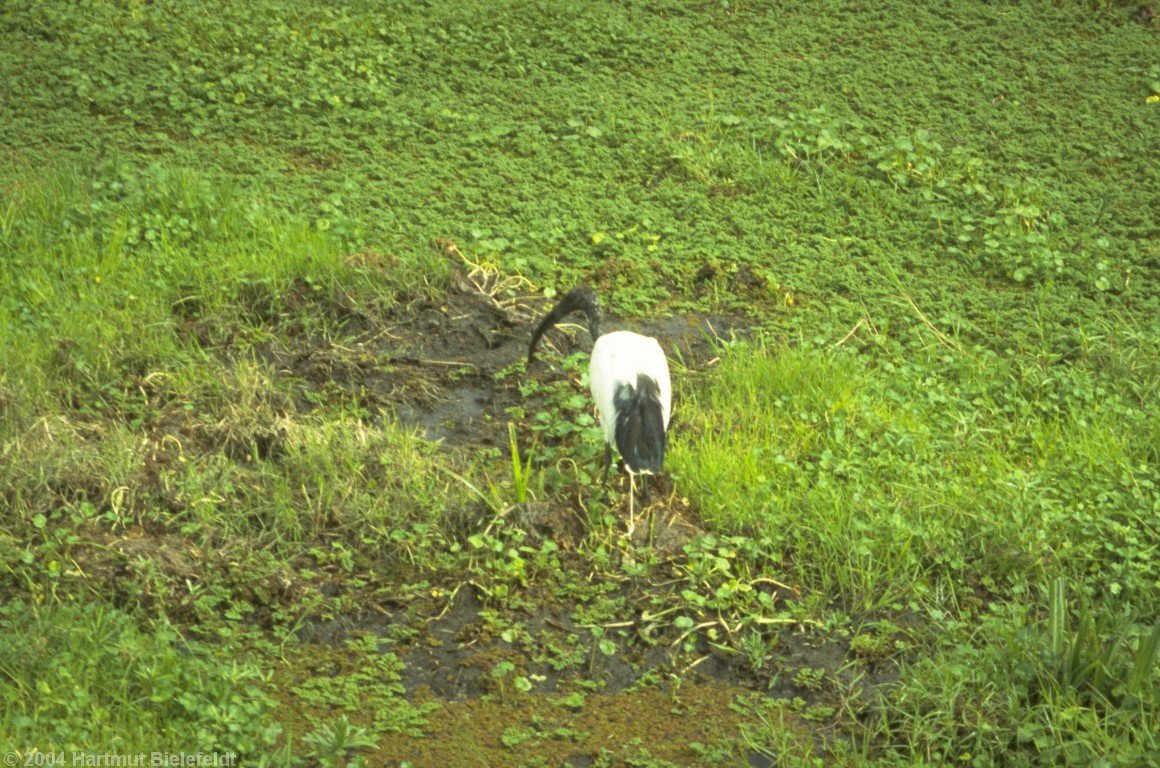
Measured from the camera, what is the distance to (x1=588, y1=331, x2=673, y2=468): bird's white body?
5301 mm

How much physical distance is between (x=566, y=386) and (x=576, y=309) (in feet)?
1.19

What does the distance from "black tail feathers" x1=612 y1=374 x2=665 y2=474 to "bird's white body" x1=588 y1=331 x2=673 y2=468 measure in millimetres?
33

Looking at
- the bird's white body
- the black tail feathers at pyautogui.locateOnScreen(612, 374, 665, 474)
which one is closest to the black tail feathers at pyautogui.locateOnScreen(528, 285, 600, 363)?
the bird's white body

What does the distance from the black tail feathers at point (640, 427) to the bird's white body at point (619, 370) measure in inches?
1.3

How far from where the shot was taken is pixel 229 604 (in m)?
4.73

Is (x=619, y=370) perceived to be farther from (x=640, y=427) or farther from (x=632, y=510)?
(x=632, y=510)

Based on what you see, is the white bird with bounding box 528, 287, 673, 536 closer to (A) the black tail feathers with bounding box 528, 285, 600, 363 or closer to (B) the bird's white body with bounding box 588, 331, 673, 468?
(B) the bird's white body with bounding box 588, 331, 673, 468

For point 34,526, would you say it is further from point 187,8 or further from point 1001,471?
point 187,8

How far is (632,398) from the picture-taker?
17.2ft

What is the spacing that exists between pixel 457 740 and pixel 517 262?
3.09 meters

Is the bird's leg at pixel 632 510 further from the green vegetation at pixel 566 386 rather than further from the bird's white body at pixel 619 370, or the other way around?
the bird's white body at pixel 619 370

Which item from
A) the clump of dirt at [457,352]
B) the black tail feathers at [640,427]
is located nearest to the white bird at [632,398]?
the black tail feathers at [640,427]

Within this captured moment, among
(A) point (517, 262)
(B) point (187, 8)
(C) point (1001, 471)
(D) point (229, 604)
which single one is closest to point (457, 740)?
(D) point (229, 604)

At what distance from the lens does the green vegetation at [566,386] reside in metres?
4.35
